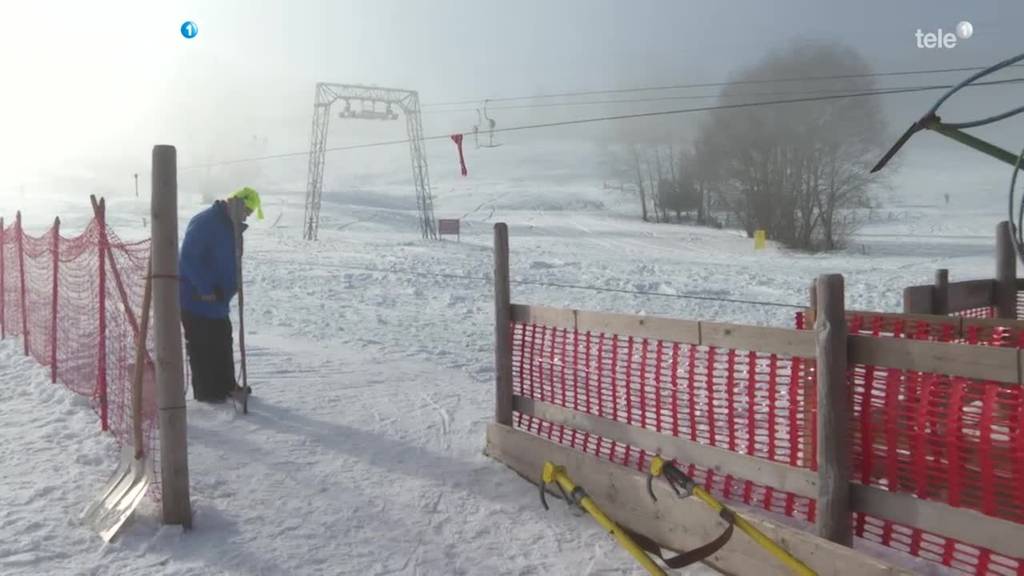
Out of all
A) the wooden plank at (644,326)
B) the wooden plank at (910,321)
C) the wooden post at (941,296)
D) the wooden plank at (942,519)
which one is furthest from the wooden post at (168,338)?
the wooden post at (941,296)

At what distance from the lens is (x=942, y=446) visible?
11.0ft

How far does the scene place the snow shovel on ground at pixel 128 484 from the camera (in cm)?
419

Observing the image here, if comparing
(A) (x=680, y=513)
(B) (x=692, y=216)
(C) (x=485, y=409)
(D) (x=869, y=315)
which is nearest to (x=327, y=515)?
(A) (x=680, y=513)

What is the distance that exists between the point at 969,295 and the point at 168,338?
636 centimetres

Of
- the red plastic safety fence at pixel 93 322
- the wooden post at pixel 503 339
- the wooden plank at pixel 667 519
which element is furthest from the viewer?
the red plastic safety fence at pixel 93 322

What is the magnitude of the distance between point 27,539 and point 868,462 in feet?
13.2

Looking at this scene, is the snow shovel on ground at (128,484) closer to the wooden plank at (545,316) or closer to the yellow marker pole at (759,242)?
the wooden plank at (545,316)

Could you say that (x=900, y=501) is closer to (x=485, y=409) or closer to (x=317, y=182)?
(x=485, y=409)

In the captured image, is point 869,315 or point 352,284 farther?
point 352,284

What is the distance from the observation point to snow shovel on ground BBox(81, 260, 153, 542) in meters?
4.19

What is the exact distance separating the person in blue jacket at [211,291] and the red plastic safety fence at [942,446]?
4851 mm

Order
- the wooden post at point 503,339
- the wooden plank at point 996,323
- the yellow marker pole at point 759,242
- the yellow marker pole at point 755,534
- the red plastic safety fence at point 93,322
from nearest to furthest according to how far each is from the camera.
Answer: the yellow marker pole at point 755,534, the wooden plank at point 996,323, the wooden post at point 503,339, the red plastic safety fence at point 93,322, the yellow marker pole at point 759,242

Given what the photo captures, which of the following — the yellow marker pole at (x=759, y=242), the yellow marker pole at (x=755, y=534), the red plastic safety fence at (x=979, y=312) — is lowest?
the yellow marker pole at (x=755, y=534)

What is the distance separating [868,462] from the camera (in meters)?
3.55
